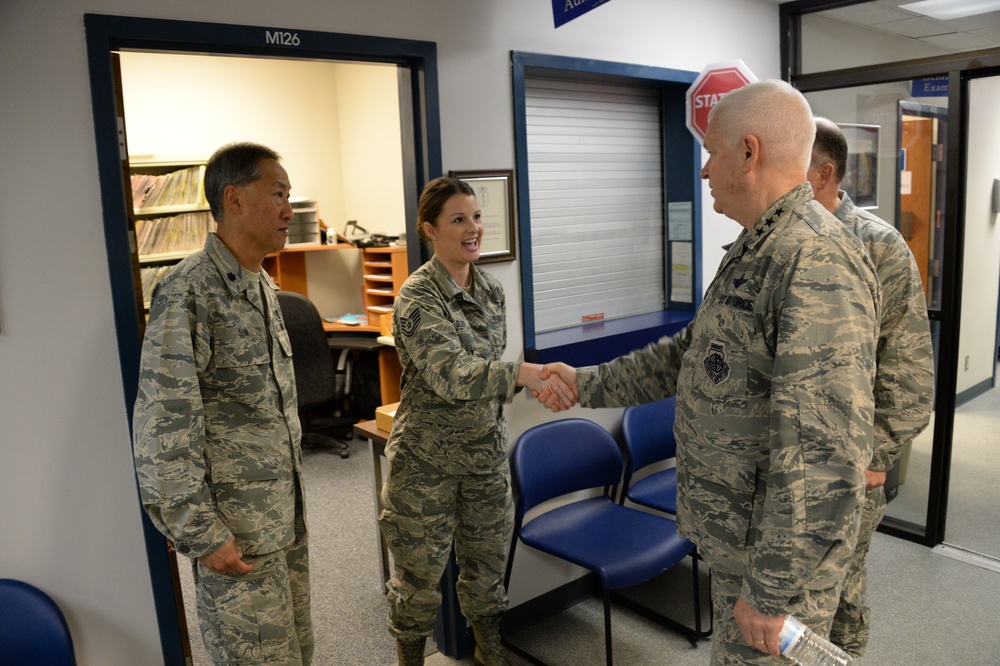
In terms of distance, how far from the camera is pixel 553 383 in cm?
233

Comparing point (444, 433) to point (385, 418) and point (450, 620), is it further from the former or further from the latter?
point (450, 620)

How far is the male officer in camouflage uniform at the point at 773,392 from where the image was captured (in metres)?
1.42

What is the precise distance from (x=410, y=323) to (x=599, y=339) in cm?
110

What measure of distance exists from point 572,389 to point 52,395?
146 centimetres

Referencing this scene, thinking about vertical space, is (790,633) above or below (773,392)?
below

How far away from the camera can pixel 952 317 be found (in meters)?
3.64

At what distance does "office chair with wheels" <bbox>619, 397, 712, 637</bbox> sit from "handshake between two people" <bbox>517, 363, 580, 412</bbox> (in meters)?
1.02

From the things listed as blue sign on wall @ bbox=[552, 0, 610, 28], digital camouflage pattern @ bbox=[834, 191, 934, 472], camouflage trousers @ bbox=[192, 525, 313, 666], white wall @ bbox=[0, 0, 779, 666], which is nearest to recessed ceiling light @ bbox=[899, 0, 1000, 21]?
digital camouflage pattern @ bbox=[834, 191, 934, 472]

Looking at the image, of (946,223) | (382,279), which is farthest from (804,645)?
(382,279)

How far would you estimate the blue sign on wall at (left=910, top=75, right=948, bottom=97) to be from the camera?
11.7ft

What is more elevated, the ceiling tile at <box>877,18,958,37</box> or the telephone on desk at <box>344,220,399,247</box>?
the ceiling tile at <box>877,18,958,37</box>

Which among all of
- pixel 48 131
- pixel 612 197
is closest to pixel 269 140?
pixel 612 197

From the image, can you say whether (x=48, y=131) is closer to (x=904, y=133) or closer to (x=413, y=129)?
(x=413, y=129)

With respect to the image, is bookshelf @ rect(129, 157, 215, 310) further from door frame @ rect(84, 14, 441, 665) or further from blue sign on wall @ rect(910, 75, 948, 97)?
blue sign on wall @ rect(910, 75, 948, 97)
